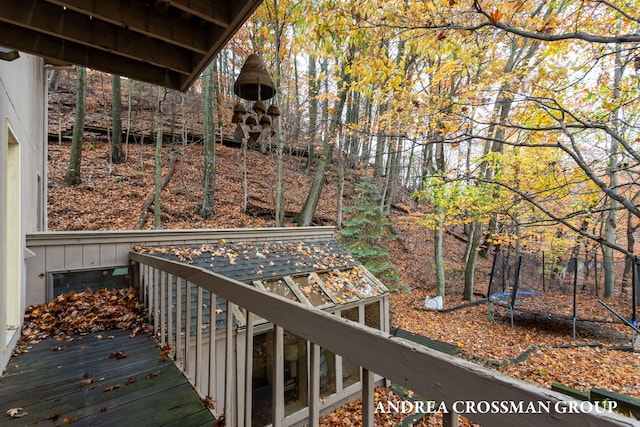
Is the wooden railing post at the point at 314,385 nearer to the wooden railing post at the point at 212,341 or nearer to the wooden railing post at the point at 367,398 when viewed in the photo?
the wooden railing post at the point at 367,398

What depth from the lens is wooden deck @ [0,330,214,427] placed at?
6.97 feet

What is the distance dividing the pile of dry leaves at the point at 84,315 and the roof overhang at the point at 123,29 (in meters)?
3.08

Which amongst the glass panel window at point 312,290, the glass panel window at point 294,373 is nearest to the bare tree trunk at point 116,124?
the glass panel window at point 312,290

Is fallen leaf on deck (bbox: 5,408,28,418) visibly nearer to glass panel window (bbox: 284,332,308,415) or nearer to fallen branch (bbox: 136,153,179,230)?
glass panel window (bbox: 284,332,308,415)

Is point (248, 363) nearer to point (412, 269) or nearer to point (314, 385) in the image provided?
point (314, 385)

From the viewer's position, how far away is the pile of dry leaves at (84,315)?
3578mm

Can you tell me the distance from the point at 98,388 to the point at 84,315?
1949 millimetres

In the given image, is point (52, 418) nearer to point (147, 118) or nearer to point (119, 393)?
point (119, 393)

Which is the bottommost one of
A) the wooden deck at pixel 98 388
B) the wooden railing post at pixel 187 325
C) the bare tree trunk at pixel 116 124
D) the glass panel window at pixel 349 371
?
the glass panel window at pixel 349 371

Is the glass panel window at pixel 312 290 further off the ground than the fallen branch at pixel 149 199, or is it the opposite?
the fallen branch at pixel 149 199

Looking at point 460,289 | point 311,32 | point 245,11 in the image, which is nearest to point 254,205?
point 311,32

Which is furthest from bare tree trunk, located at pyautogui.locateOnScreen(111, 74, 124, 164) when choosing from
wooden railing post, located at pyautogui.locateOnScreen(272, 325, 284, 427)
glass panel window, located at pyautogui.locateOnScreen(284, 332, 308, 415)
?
wooden railing post, located at pyautogui.locateOnScreen(272, 325, 284, 427)

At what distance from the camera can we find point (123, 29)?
2.21 metres

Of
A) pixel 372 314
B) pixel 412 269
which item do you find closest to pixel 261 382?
pixel 372 314
